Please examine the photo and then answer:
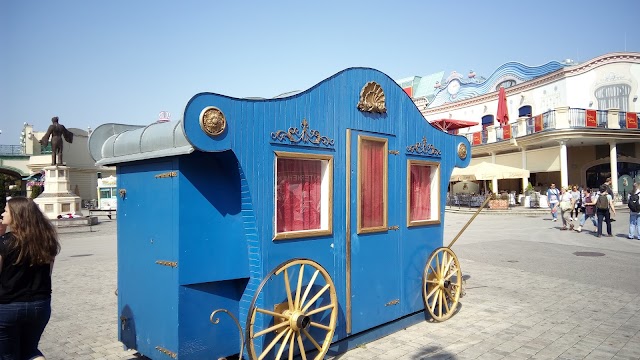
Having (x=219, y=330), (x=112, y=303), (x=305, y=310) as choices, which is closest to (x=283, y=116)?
(x=305, y=310)

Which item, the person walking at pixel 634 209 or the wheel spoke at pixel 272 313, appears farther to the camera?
the person walking at pixel 634 209

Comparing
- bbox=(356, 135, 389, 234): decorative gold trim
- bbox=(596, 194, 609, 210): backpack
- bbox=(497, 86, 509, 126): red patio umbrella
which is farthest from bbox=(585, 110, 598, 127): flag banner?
bbox=(356, 135, 389, 234): decorative gold trim

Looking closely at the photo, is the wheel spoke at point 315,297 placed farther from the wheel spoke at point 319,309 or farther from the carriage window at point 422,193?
the carriage window at point 422,193

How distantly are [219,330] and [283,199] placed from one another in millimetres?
1283

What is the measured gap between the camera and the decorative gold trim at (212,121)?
3.39 m

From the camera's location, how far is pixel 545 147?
2678 centimetres

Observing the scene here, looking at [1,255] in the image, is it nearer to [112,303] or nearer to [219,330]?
[219,330]

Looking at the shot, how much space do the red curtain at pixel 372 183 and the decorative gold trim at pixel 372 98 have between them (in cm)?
36

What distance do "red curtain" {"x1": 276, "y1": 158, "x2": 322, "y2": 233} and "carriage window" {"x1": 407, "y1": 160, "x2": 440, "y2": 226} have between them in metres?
1.52

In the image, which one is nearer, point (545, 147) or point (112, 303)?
point (112, 303)

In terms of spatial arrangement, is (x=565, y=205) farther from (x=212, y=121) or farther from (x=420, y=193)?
(x=212, y=121)

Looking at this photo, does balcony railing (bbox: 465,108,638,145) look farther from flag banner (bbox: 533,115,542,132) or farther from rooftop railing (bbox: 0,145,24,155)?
rooftop railing (bbox: 0,145,24,155)

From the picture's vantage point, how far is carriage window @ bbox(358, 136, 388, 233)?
4.80 meters

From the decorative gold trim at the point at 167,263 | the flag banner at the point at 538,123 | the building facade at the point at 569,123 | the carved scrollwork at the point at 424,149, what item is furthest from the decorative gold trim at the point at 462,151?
the flag banner at the point at 538,123
